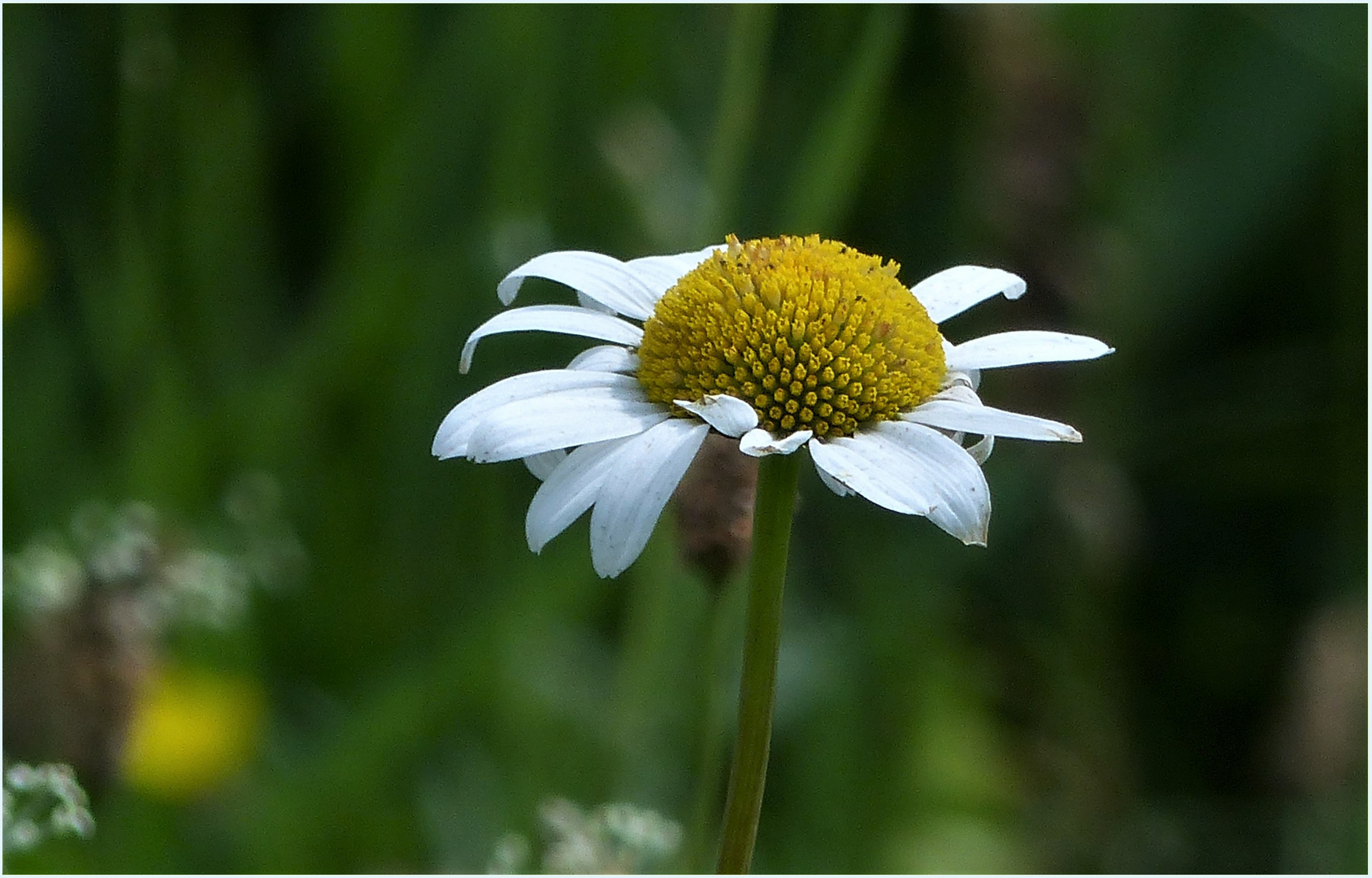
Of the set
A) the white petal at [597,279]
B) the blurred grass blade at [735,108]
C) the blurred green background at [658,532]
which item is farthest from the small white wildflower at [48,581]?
the blurred grass blade at [735,108]

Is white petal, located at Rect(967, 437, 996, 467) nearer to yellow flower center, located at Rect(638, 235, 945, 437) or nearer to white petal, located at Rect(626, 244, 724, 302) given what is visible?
yellow flower center, located at Rect(638, 235, 945, 437)

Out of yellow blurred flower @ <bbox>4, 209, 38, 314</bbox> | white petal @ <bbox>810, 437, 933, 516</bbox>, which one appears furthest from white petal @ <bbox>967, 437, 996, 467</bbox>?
yellow blurred flower @ <bbox>4, 209, 38, 314</bbox>

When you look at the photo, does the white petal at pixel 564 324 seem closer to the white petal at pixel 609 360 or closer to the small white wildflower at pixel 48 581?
the white petal at pixel 609 360

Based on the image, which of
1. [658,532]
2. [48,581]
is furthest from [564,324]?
[658,532]

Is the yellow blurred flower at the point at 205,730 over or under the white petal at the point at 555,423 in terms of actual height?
under

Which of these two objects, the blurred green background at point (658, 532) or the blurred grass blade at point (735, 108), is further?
the blurred green background at point (658, 532)

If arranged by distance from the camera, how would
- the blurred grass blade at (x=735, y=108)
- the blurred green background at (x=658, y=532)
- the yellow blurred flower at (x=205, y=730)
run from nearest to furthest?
the blurred grass blade at (x=735, y=108) → the blurred green background at (x=658, y=532) → the yellow blurred flower at (x=205, y=730)

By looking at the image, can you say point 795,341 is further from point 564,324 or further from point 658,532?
point 658,532
